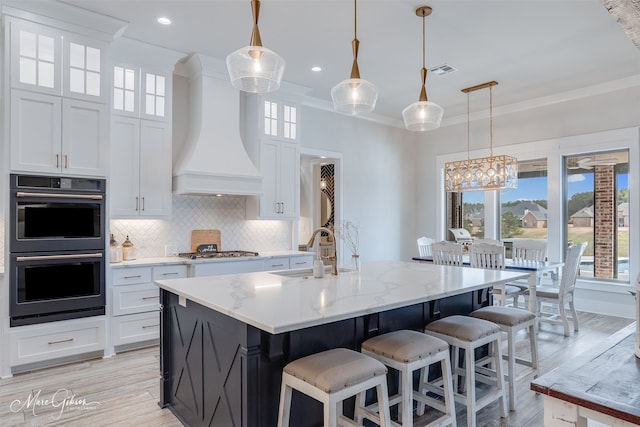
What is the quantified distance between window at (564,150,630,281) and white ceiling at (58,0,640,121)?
1044mm

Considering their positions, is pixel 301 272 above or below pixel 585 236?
below

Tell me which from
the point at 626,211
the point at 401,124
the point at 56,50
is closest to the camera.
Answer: the point at 56,50

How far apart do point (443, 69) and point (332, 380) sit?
418 cm

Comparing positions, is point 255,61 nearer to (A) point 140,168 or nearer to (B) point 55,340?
(A) point 140,168

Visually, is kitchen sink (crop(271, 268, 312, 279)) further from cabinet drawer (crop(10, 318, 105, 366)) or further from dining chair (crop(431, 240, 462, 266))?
dining chair (crop(431, 240, 462, 266))

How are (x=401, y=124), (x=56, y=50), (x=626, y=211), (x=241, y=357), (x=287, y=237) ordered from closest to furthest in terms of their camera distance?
1. (x=241, y=357)
2. (x=56, y=50)
3. (x=626, y=211)
4. (x=287, y=237)
5. (x=401, y=124)

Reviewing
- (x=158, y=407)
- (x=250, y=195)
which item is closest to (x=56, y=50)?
(x=250, y=195)

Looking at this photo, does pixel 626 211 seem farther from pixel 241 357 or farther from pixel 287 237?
pixel 241 357

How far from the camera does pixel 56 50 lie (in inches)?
135

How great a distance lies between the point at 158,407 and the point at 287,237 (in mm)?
3096

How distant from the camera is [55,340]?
3.39 metres

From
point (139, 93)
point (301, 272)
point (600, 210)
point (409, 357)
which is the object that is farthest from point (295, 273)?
point (600, 210)

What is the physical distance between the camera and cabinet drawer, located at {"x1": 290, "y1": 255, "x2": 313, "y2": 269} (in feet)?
16.7

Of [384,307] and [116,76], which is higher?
[116,76]
